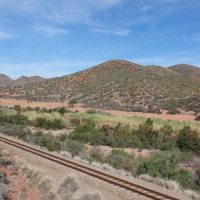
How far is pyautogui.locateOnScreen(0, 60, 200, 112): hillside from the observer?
3002 inches

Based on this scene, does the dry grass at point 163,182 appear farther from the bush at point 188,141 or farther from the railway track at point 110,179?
the bush at point 188,141

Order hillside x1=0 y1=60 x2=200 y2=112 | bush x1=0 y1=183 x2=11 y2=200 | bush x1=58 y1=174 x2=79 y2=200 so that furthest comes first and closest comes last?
hillside x1=0 y1=60 x2=200 y2=112 → bush x1=58 y1=174 x2=79 y2=200 → bush x1=0 y1=183 x2=11 y2=200

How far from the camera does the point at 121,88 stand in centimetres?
9438

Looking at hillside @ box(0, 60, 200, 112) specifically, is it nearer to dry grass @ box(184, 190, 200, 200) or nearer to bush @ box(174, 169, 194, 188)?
bush @ box(174, 169, 194, 188)

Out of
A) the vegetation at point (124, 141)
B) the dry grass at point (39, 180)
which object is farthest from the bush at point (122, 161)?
the dry grass at point (39, 180)

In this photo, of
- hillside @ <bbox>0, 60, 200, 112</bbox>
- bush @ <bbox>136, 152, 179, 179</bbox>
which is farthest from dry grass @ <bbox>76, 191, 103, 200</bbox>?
hillside @ <bbox>0, 60, 200, 112</bbox>

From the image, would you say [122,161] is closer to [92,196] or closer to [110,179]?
[110,179]

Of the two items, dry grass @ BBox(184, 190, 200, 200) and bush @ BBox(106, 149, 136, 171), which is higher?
dry grass @ BBox(184, 190, 200, 200)

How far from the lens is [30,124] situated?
41.0 meters

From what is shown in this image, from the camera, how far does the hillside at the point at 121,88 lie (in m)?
76.2

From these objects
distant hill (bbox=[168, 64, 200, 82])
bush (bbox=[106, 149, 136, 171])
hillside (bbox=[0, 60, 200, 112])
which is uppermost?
distant hill (bbox=[168, 64, 200, 82])

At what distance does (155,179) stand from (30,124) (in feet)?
91.1

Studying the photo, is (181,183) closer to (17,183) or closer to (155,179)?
(155,179)

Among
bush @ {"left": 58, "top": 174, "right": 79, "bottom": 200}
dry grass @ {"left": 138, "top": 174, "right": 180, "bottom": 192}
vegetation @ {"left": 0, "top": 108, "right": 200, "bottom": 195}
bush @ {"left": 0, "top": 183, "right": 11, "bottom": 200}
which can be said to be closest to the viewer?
bush @ {"left": 0, "top": 183, "right": 11, "bottom": 200}
